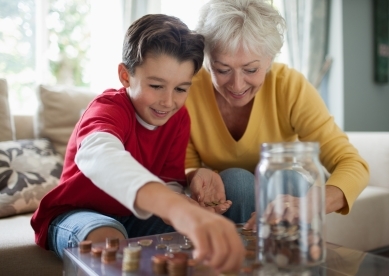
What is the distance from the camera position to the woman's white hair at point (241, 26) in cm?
129

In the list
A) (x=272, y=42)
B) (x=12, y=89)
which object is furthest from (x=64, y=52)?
(x=272, y=42)

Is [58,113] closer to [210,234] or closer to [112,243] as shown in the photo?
[112,243]

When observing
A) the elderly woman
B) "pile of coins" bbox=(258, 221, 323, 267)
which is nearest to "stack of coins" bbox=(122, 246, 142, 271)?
"pile of coins" bbox=(258, 221, 323, 267)

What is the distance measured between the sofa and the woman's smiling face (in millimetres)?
704

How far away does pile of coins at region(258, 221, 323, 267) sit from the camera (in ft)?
2.42

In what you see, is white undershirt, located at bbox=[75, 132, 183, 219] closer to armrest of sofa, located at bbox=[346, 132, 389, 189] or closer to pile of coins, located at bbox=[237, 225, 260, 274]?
pile of coins, located at bbox=[237, 225, 260, 274]

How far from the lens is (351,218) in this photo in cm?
Result: 184

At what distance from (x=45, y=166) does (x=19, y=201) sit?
223mm

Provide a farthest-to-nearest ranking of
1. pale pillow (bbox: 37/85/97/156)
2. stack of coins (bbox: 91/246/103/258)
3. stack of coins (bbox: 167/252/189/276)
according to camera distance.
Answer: pale pillow (bbox: 37/85/97/156) → stack of coins (bbox: 91/246/103/258) → stack of coins (bbox: 167/252/189/276)

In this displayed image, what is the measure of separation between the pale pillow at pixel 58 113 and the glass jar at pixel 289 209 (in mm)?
1360

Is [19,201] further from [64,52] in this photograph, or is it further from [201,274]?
[64,52]

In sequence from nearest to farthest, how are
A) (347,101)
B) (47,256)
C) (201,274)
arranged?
(201,274) < (47,256) < (347,101)

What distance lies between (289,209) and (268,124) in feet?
2.45

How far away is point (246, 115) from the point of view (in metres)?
1.57
